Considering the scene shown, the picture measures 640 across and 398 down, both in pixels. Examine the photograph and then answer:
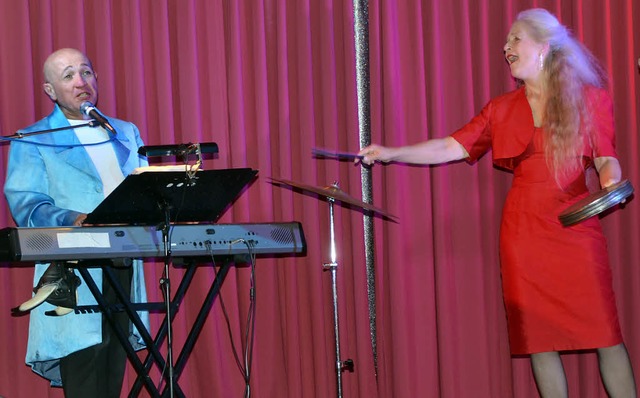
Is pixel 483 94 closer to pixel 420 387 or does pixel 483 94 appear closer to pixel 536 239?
pixel 536 239

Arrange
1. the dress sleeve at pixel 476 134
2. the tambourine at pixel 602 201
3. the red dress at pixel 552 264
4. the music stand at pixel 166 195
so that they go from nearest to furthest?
the music stand at pixel 166 195 → the tambourine at pixel 602 201 → the red dress at pixel 552 264 → the dress sleeve at pixel 476 134

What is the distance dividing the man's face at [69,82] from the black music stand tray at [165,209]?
82cm

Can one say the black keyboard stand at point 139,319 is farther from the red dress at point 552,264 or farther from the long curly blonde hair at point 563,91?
the long curly blonde hair at point 563,91

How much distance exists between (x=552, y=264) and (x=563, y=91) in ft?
2.36

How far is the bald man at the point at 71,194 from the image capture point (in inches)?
125

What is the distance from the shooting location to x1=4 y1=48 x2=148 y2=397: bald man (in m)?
3.17

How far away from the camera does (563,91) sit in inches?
134

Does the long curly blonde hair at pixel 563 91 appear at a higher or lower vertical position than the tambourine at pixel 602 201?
higher

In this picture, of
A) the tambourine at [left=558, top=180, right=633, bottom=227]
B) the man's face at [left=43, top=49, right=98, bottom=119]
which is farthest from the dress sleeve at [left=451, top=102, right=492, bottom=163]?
the man's face at [left=43, top=49, right=98, bottom=119]

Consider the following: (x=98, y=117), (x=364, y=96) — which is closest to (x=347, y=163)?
(x=364, y=96)

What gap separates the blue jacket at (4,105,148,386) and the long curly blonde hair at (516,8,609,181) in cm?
176

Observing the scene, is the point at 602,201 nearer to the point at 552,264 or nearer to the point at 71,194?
the point at 552,264

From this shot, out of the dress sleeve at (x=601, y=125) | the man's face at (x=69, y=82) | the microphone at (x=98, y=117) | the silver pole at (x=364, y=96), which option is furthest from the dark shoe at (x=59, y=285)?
the dress sleeve at (x=601, y=125)

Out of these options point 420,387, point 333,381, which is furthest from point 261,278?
point 420,387
